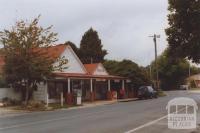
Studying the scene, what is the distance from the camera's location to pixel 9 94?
45.4 meters

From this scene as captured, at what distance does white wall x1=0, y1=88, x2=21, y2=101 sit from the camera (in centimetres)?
4470

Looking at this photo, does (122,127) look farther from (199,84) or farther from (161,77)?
(199,84)

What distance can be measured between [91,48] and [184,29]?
55775 millimetres

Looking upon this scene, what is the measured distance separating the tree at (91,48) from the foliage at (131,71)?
29.9 meters

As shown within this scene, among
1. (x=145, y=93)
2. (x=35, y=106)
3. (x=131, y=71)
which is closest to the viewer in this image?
(x=35, y=106)

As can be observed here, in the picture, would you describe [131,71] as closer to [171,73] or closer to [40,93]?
[40,93]

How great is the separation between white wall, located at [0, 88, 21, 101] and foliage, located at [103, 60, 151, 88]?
712 inches

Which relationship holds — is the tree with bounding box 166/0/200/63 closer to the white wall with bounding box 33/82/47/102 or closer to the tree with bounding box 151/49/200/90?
the white wall with bounding box 33/82/47/102

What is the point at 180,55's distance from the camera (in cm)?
4194

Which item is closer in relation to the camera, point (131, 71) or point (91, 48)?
point (131, 71)

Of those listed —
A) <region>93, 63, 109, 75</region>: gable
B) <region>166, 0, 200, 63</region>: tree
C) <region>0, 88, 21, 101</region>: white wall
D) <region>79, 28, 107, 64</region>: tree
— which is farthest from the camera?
<region>79, 28, 107, 64</region>: tree

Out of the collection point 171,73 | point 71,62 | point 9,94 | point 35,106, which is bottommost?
point 35,106

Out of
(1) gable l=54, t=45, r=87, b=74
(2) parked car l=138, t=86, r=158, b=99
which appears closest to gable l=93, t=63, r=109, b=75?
(1) gable l=54, t=45, r=87, b=74

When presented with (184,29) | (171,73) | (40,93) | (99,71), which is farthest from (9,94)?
(171,73)
